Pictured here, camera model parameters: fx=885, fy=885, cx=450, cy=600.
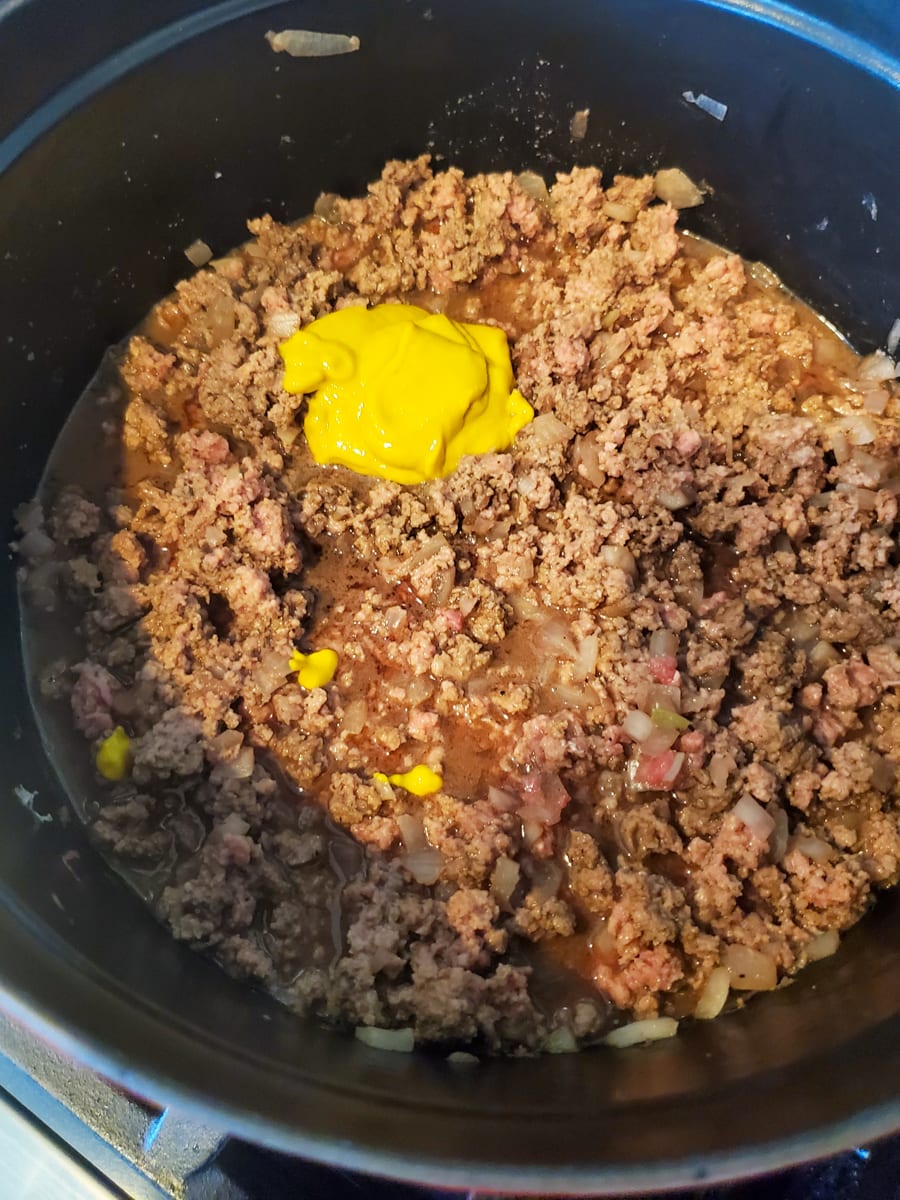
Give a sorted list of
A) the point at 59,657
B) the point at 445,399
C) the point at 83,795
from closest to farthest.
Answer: the point at 83,795, the point at 59,657, the point at 445,399

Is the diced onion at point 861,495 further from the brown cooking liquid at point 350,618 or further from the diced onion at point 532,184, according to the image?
the diced onion at point 532,184

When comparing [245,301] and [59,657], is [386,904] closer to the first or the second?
[59,657]

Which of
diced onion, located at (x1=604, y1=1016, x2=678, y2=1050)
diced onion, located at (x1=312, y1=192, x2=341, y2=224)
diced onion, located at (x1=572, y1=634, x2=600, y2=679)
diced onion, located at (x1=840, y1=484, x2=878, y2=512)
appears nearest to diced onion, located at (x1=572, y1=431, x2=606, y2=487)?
diced onion, located at (x1=572, y1=634, x2=600, y2=679)

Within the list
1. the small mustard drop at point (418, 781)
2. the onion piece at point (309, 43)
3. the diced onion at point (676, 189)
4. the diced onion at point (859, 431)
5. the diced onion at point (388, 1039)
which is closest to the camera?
the diced onion at point (388, 1039)

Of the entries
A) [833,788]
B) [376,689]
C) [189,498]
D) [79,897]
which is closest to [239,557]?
[189,498]

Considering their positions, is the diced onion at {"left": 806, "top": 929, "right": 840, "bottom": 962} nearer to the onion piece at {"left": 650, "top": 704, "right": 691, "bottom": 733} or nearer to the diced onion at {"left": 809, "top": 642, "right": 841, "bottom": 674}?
the onion piece at {"left": 650, "top": 704, "right": 691, "bottom": 733}

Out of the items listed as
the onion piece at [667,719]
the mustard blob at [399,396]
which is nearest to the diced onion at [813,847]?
the onion piece at [667,719]
